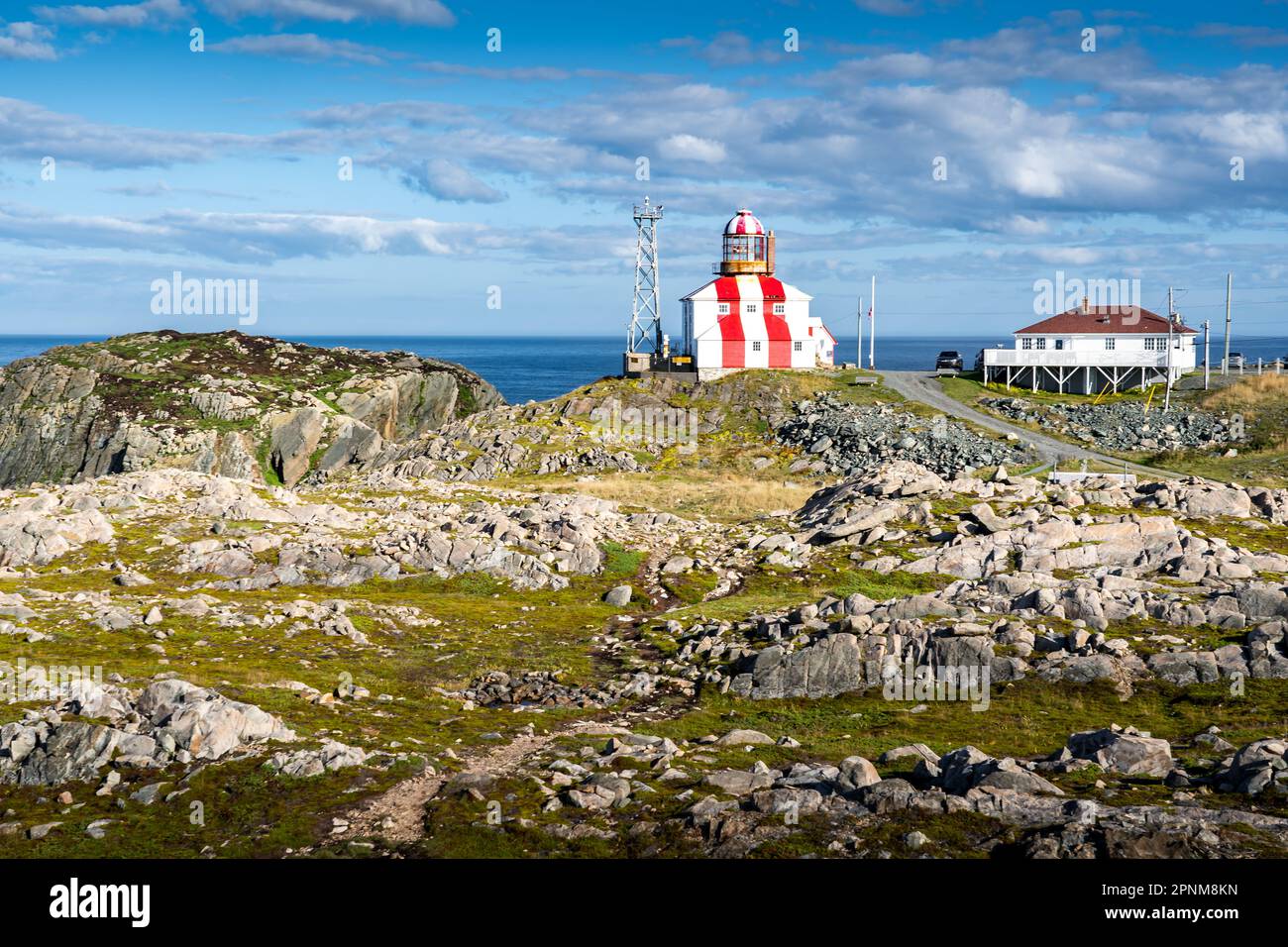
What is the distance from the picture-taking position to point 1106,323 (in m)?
88.3

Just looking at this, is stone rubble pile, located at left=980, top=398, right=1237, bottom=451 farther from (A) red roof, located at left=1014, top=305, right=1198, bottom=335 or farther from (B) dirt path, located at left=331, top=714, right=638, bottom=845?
(B) dirt path, located at left=331, top=714, right=638, bottom=845

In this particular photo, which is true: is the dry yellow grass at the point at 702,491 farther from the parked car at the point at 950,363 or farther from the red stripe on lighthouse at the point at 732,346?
the parked car at the point at 950,363

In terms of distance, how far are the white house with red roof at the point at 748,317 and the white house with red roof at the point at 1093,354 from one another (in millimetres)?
15774

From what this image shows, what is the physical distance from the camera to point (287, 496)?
54.3m

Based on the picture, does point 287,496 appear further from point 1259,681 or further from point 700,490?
point 1259,681

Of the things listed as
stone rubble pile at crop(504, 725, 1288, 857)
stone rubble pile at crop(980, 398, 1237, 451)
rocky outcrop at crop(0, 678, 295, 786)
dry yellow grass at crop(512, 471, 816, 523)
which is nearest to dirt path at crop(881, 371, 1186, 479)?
stone rubble pile at crop(980, 398, 1237, 451)

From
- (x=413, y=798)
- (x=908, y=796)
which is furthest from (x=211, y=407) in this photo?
(x=908, y=796)

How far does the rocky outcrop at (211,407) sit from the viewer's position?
88.5 m

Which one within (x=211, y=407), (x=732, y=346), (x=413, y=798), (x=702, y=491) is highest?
(x=732, y=346)

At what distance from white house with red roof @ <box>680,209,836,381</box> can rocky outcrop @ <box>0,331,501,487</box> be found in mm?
28228

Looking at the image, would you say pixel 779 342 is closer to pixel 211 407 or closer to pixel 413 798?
pixel 211 407

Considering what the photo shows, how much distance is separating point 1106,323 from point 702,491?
1697 inches

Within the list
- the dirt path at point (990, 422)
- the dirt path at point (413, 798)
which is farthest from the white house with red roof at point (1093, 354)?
the dirt path at point (413, 798)
